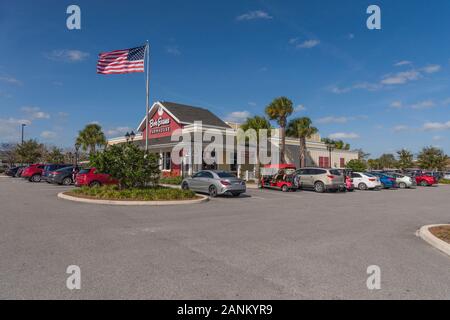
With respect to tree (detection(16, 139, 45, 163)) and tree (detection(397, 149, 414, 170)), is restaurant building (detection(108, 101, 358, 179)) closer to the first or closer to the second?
tree (detection(16, 139, 45, 163))

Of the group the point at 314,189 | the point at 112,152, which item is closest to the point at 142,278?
the point at 112,152

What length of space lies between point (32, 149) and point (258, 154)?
3651 cm

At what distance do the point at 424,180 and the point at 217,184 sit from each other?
28.6m

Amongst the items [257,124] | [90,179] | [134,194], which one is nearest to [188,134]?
[257,124]

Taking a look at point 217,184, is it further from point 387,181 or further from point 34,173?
point 34,173

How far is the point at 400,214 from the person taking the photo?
1217 centimetres

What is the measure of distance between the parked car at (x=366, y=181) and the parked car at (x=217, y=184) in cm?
1369

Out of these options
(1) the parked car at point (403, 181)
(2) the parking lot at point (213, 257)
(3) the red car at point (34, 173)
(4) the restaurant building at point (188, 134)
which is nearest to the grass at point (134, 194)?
(2) the parking lot at point (213, 257)

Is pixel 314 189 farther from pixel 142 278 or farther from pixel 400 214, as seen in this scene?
pixel 142 278

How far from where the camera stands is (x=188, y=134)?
3078cm

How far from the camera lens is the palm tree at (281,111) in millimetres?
35219

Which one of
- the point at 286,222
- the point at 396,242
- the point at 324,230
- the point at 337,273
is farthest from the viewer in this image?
the point at 286,222

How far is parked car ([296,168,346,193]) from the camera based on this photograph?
22328 millimetres

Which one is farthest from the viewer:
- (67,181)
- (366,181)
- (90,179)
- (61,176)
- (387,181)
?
(387,181)
